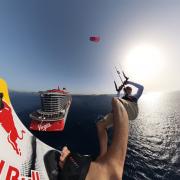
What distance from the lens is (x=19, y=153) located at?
8.95 ft

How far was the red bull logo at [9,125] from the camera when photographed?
2652 mm

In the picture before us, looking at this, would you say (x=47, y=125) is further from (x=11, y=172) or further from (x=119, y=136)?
(x=119, y=136)

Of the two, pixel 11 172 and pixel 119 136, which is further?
pixel 119 136

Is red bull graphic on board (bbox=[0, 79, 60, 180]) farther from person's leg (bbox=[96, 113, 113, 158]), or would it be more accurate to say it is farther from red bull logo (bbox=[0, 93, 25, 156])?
person's leg (bbox=[96, 113, 113, 158])

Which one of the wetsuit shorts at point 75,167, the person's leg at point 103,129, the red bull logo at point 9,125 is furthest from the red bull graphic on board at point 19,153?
the person's leg at point 103,129

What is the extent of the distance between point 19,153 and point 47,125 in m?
110

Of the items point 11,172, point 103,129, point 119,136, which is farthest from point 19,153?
point 119,136

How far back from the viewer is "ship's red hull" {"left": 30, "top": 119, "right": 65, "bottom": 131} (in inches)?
4124

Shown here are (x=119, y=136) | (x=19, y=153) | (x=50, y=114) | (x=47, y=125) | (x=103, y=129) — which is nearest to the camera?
(x=119, y=136)

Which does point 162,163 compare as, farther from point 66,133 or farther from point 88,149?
point 66,133

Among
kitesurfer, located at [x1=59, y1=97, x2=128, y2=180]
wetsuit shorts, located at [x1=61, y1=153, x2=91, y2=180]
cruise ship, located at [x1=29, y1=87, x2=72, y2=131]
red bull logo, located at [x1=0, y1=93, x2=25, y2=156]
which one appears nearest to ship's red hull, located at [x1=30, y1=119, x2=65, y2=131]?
cruise ship, located at [x1=29, y1=87, x2=72, y2=131]

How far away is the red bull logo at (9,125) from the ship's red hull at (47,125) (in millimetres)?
104754

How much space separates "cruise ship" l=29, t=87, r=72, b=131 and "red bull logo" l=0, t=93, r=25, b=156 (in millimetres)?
104754

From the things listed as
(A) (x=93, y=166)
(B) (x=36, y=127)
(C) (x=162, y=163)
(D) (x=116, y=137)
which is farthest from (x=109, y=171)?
(B) (x=36, y=127)
